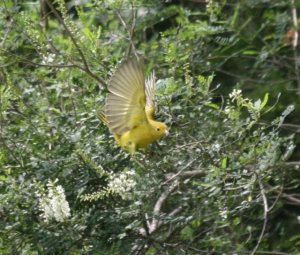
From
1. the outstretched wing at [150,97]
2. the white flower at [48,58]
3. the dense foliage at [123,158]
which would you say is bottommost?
the dense foliage at [123,158]

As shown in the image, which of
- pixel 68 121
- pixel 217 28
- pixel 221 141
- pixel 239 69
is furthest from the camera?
pixel 239 69

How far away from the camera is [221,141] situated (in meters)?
3.54

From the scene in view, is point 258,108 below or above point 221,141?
above

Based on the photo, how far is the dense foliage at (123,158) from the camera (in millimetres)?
3412

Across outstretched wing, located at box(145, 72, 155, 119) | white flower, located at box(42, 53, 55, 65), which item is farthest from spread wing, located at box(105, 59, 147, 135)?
white flower, located at box(42, 53, 55, 65)

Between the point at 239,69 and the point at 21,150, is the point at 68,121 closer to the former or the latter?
the point at 21,150

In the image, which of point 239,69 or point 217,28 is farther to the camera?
point 239,69

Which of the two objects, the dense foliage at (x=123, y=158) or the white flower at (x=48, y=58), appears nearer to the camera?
the dense foliage at (x=123, y=158)

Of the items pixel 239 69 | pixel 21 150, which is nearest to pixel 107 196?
pixel 21 150

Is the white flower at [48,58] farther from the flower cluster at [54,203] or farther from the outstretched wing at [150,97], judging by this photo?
the flower cluster at [54,203]

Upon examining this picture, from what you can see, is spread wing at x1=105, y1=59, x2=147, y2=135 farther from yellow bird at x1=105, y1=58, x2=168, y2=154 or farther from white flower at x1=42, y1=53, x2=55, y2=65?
white flower at x1=42, y1=53, x2=55, y2=65

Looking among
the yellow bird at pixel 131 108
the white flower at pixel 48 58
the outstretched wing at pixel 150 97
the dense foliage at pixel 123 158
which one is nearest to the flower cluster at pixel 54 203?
the dense foliage at pixel 123 158

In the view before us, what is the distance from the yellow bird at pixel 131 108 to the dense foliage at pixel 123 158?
0.52ft

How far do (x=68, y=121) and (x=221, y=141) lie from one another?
73 cm
